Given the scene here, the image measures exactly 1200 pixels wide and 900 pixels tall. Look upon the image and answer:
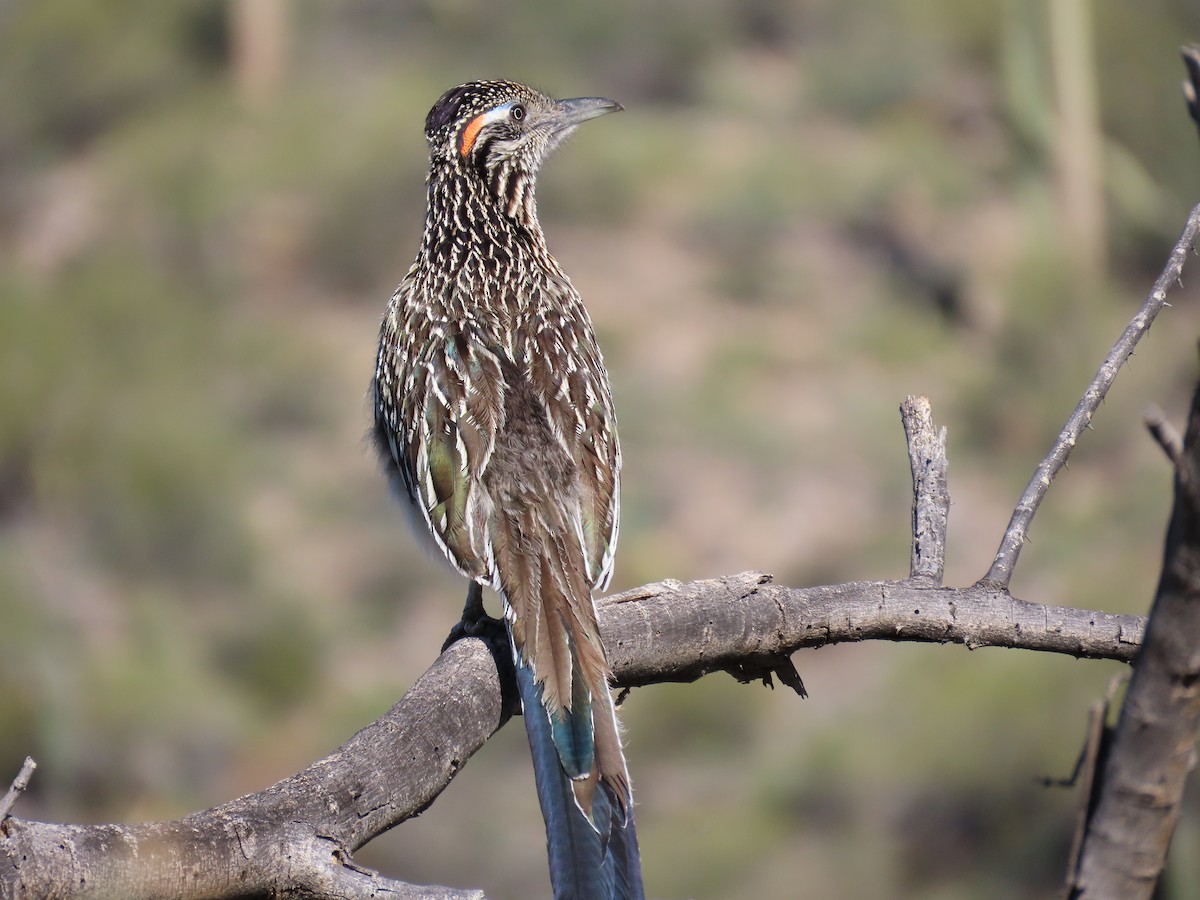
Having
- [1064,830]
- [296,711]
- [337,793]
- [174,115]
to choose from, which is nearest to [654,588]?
[337,793]

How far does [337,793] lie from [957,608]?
62.5 inches

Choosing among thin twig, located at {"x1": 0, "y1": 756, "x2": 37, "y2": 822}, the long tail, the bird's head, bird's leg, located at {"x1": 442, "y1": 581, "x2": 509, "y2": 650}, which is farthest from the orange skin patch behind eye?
thin twig, located at {"x1": 0, "y1": 756, "x2": 37, "y2": 822}

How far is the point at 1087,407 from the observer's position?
3.42 m

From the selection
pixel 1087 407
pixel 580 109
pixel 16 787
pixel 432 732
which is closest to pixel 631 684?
pixel 432 732

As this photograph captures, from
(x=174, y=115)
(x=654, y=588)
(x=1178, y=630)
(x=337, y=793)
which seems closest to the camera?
(x=1178, y=630)

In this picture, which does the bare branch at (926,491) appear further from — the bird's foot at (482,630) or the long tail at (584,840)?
the long tail at (584,840)

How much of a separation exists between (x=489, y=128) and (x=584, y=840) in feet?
10.1

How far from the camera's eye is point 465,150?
Answer: 5293 mm

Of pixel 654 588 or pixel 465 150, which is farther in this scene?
pixel 465 150

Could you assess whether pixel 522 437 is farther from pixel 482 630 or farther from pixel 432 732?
pixel 432 732

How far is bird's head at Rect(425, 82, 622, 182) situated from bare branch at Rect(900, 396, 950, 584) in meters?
1.96

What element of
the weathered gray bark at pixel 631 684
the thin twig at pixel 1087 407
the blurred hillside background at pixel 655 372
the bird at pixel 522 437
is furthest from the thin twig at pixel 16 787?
the blurred hillside background at pixel 655 372

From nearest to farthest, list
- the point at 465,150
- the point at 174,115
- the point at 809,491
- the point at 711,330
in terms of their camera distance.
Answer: the point at 465,150 < the point at 809,491 < the point at 711,330 < the point at 174,115

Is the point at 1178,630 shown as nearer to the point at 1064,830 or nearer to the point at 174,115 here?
the point at 1064,830
